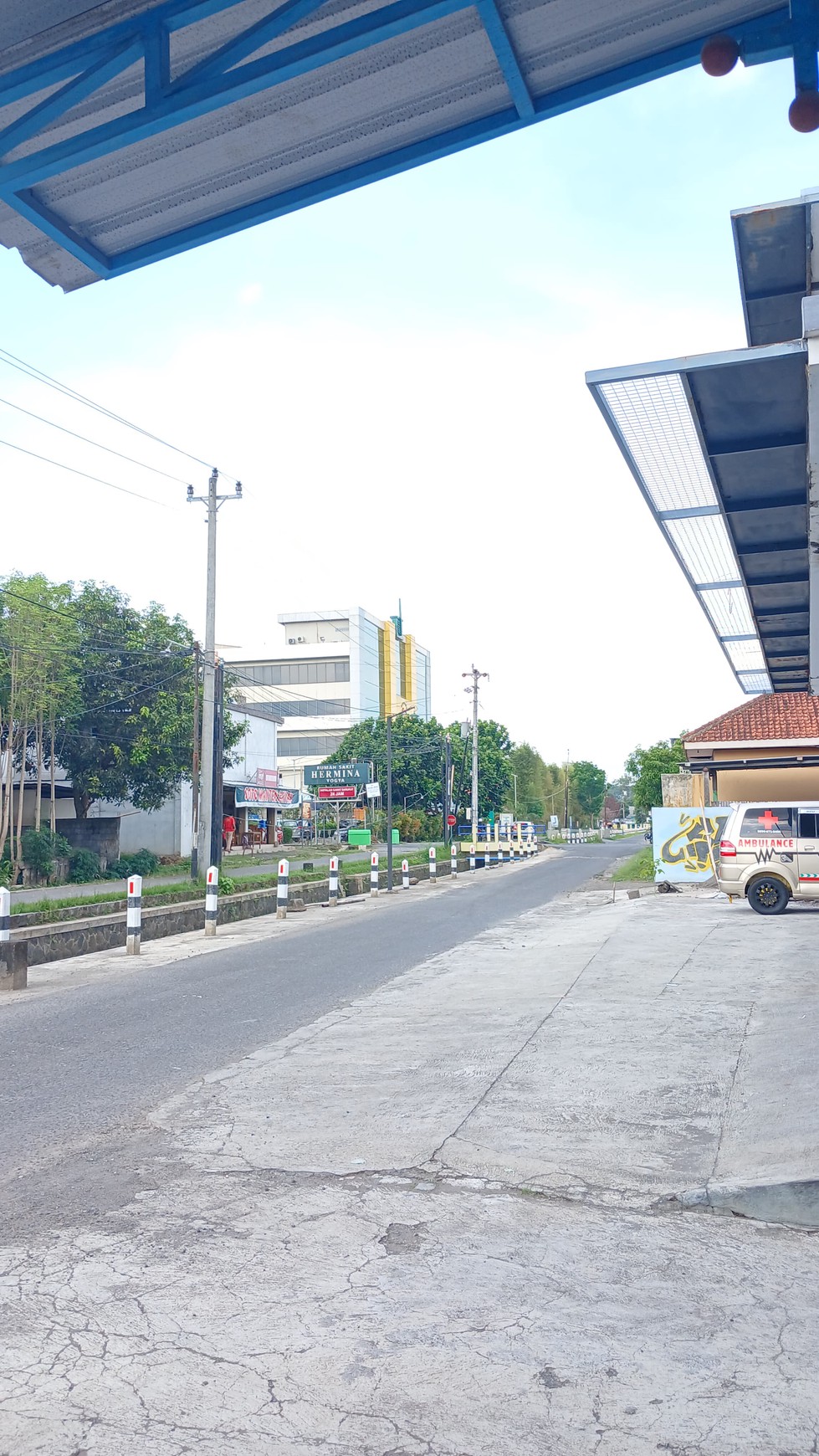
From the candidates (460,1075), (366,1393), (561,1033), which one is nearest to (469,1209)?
(366,1393)

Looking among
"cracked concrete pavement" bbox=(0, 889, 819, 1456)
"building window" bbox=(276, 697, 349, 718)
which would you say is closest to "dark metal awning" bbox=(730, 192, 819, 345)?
"cracked concrete pavement" bbox=(0, 889, 819, 1456)

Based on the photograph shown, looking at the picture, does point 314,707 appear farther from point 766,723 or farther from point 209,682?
point 766,723

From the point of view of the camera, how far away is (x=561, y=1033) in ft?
30.0

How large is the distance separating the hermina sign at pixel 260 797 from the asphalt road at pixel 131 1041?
1615 inches

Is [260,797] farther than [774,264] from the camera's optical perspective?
Yes

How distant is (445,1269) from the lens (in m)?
4.60

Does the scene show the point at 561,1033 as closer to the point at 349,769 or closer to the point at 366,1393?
the point at 366,1393

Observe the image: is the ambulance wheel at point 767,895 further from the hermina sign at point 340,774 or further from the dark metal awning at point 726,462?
the hermina sign at point 340,774

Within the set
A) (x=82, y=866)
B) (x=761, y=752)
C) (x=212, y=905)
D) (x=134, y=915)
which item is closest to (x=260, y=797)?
(x=82, y=866)

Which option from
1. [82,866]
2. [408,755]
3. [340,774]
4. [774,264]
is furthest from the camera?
[408,755]

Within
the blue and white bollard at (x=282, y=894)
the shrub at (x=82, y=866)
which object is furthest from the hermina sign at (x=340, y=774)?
the blue and white bollard at (x=282, y=894)

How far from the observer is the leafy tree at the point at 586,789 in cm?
14838

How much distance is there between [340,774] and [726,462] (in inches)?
2229

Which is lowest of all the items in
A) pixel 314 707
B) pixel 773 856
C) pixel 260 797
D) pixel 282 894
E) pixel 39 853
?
pixel 282 894
